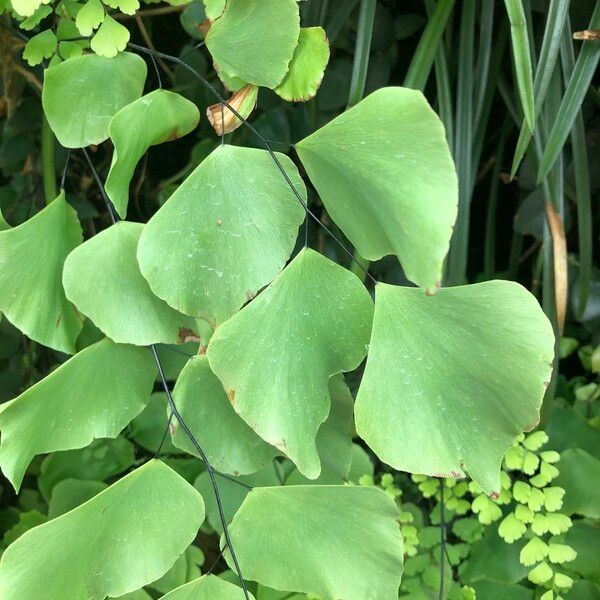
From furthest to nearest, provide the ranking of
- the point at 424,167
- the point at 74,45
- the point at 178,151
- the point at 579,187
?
1. the point at 178,151
2. the point at 579,187
3. the point at 74,45
4. the point at 424,167

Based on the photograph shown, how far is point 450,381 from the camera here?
0.35m

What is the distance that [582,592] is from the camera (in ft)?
1.97

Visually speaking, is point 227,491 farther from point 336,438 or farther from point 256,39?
point 256,39

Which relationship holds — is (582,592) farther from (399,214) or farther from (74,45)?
(74,45)

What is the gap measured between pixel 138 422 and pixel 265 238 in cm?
38

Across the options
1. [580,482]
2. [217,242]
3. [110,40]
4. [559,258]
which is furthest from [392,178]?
[580,482]

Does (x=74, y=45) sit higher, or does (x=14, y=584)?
(x=74, y=45)

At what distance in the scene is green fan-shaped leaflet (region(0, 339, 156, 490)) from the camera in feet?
1.27

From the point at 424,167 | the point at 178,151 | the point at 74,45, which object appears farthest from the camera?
the point at 178,151

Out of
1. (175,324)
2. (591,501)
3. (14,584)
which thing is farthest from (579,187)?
(14,584)

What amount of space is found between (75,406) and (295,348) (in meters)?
0.15

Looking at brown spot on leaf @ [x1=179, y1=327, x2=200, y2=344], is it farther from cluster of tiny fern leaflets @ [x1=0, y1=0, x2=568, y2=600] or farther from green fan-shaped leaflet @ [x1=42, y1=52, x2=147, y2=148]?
green fan-shaped leaflet @ [x1=42, y1=52, x2=147, y2=148]

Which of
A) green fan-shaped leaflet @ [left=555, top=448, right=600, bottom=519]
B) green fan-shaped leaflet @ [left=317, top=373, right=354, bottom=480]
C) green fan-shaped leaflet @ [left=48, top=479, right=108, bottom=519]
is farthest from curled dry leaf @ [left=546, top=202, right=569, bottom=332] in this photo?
green fan-shaped leaflet @ [left=48, top=479, right=108, bottom=519]

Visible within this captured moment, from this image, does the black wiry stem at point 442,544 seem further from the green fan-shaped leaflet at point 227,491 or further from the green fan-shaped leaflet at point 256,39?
the green fan-shaped leaflet at point 256,39
